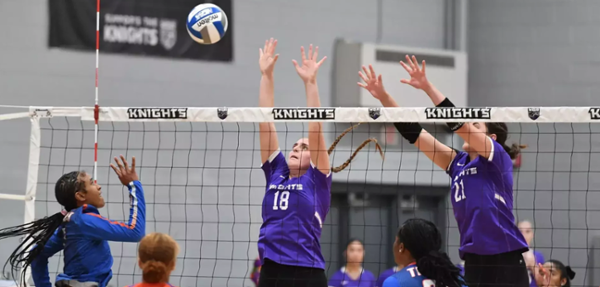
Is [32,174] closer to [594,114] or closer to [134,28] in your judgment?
[594,114]

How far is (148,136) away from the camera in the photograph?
9633 mm

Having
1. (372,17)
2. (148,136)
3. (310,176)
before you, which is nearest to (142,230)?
(310,176)

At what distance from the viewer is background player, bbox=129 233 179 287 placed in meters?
3.97

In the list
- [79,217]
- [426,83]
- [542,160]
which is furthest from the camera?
[542,160]

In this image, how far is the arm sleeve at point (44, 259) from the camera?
4840 millimetres

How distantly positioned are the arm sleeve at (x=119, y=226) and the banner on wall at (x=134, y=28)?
5.15 m

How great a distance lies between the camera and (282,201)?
5164 mm

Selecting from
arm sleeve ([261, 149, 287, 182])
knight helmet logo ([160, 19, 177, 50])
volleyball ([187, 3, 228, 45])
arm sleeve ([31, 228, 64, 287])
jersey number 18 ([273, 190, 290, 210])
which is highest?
knight helmet logo ([160, 19, 177, 50])

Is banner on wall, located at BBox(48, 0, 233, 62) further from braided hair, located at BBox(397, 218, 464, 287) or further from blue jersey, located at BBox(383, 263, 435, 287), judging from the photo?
blue jersey, located at BBox(383, 263, 435, 287)

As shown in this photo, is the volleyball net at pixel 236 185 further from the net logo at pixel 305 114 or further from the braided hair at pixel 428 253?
the braided hair at pixel 428 253

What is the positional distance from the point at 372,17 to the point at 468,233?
6.83 meters

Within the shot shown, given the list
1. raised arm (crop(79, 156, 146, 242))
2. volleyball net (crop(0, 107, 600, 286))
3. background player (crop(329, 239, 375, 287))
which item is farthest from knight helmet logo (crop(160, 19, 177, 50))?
raised arm (crop(79, 156, 146, 242))

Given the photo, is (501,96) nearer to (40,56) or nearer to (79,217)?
(40,56)

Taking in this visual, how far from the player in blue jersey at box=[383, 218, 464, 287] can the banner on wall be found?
6.55 metres
